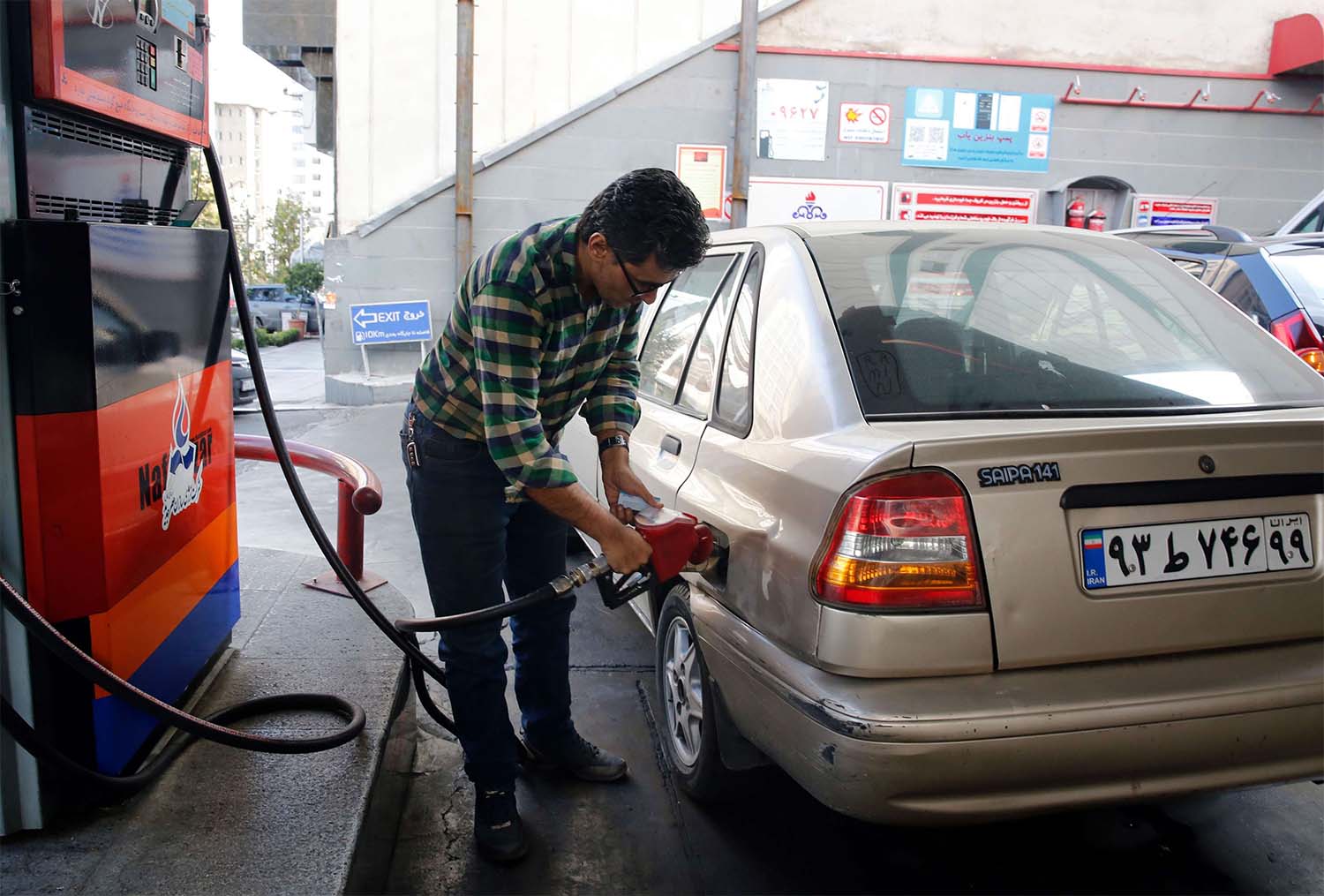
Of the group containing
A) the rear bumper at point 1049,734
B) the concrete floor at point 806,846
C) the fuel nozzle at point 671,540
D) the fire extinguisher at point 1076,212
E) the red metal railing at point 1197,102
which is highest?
the red metal railing at point 1197,102

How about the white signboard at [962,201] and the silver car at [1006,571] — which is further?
the white signboard at [962,201]

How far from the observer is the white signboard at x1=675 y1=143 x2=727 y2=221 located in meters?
12.5

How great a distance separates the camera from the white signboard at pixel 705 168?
12469mm

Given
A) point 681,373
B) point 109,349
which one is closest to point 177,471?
point 109,349

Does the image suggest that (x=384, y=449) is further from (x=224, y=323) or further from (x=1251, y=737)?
(x=1251, y=737)

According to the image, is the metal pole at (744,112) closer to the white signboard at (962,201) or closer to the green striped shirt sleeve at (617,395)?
the white signboard at (962,201)

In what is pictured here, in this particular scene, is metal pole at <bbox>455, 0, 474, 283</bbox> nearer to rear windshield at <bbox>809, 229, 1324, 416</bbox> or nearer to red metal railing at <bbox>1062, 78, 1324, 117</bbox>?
red metal railing at <bbox>1062, 78, 1324, 117</bbox>

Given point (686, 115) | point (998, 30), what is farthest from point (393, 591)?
point (998, 30)

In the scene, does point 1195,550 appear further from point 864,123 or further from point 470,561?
point 864,123

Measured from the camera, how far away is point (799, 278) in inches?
105

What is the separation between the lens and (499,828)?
260cm

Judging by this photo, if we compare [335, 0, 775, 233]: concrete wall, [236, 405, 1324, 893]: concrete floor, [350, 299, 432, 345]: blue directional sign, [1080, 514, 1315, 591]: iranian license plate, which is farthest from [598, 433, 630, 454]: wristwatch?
[335, 0, 775, 233]: concrete wall

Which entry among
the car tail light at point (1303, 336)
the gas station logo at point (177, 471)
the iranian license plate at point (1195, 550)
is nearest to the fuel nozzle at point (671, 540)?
the iranian license plate at point (1195, 550)

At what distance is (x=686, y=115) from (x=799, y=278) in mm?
10387
